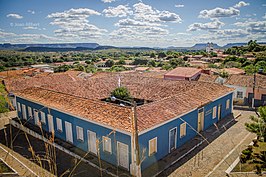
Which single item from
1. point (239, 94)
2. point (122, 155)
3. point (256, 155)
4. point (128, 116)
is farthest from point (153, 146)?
point (239, 94)

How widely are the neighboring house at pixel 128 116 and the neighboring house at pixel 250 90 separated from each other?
507 cm

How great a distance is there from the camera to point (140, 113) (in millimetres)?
11406

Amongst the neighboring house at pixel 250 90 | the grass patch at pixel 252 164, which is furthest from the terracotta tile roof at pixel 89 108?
the neighboring house at pixel 250 90

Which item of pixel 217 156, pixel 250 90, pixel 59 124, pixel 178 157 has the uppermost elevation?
pixel 250 90

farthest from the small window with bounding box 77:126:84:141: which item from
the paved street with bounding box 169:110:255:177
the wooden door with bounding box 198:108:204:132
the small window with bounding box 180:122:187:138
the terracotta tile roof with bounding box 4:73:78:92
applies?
the terracotta tile roof with bounding box 4:73:78:92

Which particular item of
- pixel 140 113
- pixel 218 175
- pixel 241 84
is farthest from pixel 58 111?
pixel 241 84

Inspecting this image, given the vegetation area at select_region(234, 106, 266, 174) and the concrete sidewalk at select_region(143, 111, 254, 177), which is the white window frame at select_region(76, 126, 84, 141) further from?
the vegetation area at select_region(234, 106, 266, 174)

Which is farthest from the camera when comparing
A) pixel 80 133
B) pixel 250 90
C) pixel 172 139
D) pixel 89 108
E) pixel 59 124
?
pixel 250 90

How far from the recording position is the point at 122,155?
10.5 meters

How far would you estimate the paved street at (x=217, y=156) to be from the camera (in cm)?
1037

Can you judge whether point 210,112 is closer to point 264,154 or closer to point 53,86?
point 264,154

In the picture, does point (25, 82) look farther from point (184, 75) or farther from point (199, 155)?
point (199, 155)

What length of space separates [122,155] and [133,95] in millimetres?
7574

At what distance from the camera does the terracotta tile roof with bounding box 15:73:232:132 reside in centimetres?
1123
